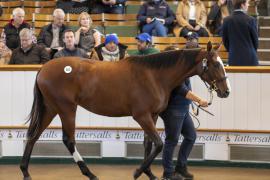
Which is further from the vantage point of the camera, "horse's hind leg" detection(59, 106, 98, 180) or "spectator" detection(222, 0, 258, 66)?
"spectator" detection(222, 0, 258, 66)

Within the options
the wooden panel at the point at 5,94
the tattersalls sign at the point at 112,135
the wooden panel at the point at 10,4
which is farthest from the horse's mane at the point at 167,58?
the wooden panel at the point at 10,4

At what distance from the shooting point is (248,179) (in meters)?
8.91

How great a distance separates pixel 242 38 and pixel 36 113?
3.04 meters

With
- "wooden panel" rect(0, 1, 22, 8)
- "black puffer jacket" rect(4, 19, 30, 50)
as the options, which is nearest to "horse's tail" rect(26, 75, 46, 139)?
"black puffer jacket" rect(4, 19, 30, 50)

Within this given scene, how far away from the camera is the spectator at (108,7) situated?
13.8 metres

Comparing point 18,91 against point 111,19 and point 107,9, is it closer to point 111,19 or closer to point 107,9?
point 111,19

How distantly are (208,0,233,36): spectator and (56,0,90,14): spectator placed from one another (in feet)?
7.71

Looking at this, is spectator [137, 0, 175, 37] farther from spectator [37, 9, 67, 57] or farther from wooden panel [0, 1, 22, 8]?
wooden panel [0, 1, 22, 8]

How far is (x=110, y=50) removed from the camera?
A: 983 centimetres

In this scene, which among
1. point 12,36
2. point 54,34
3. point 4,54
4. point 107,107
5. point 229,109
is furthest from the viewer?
point 12,36

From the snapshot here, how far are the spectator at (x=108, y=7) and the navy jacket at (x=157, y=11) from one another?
0.63 m

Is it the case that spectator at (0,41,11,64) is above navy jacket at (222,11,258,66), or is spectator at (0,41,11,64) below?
below

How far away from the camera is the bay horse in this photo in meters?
8.29

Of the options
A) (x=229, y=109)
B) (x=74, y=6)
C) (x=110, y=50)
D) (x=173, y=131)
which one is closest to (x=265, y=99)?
(x=229, y=109)
